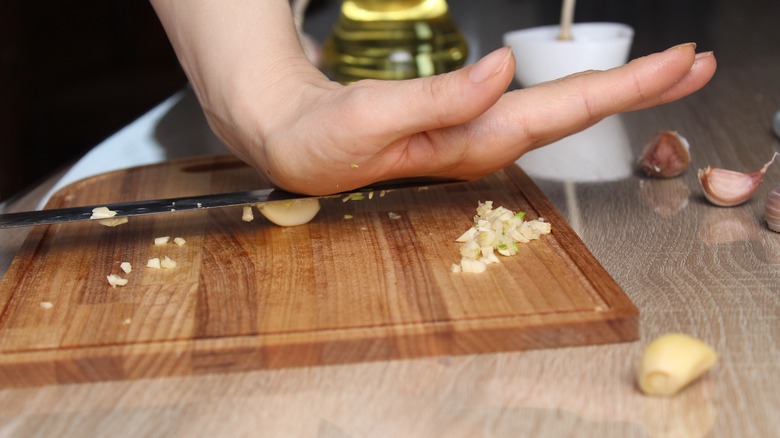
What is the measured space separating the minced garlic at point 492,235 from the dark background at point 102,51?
62 cm

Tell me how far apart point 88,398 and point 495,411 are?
0.85 ft

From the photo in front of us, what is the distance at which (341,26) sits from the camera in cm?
135

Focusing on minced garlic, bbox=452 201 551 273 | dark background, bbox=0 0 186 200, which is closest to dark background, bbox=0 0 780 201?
dark background, bbox=0 0 186 200

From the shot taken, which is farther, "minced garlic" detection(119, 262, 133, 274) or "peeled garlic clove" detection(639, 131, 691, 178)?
"peeled garlic clove" detection(639, 131, 691, 178)

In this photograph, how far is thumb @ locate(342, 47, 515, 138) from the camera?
651 millimetres

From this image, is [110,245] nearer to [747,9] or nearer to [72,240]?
[72,240]

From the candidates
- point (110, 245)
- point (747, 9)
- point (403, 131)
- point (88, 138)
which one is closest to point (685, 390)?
point (403, 131)

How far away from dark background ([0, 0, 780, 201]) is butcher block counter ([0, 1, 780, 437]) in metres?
0.50

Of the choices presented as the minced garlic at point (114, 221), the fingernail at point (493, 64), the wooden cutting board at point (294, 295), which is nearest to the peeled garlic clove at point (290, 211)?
the wooden cutting board at point (294, 295)

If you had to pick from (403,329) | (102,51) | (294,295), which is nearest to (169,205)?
(294,295)

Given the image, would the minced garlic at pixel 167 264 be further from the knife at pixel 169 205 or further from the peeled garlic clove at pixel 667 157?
the peeled garlic clove at pixel 667 157

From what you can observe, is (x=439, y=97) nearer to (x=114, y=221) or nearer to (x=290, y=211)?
(x=290, y=211)

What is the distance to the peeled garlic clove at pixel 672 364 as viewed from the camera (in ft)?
1.83

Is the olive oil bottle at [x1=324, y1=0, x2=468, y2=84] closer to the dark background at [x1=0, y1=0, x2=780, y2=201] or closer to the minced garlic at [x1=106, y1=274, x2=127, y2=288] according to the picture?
the dark background at [x1=0, y1=0, x2=780, y2=201]
